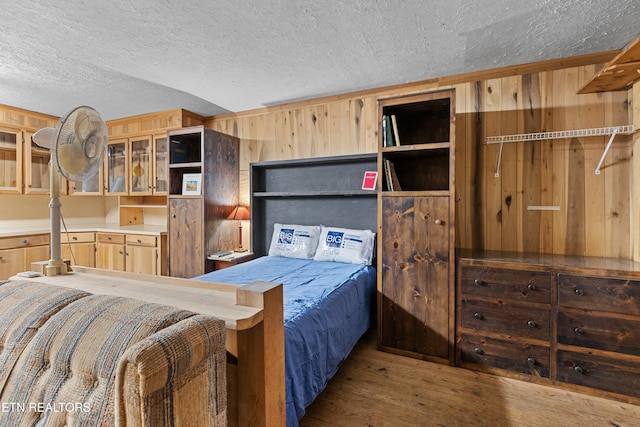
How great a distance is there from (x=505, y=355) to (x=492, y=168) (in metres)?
1.46

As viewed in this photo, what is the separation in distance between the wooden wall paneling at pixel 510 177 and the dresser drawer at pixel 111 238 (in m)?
4.27

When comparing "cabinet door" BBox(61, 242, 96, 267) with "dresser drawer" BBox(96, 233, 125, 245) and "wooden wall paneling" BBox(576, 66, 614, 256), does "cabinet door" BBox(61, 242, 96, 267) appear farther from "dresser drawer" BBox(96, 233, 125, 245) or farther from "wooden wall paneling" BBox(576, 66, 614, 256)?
"wooden wall paneling" BBox(576, 66, 614, 256)

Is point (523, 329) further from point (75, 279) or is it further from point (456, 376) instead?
point (75, 279)

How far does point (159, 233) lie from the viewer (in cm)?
365

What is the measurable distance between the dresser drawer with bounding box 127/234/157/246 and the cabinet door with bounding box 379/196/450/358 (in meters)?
2.86

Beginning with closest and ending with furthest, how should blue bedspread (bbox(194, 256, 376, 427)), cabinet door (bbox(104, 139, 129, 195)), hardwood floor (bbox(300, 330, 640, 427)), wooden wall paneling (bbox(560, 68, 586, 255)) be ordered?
blue bedspread (bbox(194, 256, 376, 427)), hardwood floor (bbox(300, 330, 640, 427)), wooden wall paneling (bbox(560, 68, 586, 255)), cabinet door (bbox(104, 139, 129, 195))

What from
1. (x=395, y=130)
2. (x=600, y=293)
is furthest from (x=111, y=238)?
(x=600, y=293)

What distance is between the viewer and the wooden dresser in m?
1.80

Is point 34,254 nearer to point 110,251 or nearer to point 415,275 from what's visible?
point 110,251

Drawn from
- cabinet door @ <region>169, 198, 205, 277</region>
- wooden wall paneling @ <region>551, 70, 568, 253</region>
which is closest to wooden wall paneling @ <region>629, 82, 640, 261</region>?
wooden wall paneling @ <region>551, 70, 568, 253</region>

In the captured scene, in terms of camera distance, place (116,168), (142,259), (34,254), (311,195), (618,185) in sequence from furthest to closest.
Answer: (116,168)
(142,259)
(34,254)
(311,195)
(618,185)

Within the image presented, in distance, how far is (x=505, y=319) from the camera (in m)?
2.07

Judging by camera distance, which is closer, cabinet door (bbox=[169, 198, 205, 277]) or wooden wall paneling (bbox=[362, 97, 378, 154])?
wooden wall paneling (bbox=[362, 97, 378, 154])

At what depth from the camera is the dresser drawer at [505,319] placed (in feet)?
6.50
